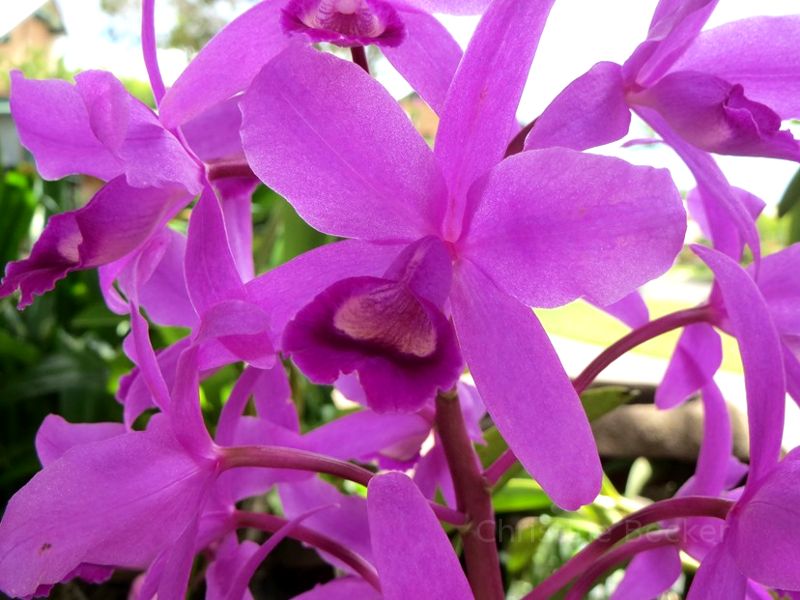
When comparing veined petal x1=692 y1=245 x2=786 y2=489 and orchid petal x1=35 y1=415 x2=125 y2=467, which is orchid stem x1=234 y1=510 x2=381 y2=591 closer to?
orchid petal x1=35 y1=415 x2=125 y2=467

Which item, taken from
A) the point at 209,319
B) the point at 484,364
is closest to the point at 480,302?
the point at 484,364

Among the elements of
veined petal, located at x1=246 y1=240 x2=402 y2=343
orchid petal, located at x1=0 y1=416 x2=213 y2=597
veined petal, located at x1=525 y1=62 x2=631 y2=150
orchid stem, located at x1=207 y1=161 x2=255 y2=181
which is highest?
veined petal, located at x1=525 y1=62 x2=631 y2=150

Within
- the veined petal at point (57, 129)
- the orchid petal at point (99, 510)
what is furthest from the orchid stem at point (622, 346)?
the veined petal at point (57, 129)

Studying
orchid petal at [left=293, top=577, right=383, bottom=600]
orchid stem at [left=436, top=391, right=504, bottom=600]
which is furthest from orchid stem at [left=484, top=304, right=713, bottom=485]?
orchid petal at [left=293, top=577, right=383, bottom=600]

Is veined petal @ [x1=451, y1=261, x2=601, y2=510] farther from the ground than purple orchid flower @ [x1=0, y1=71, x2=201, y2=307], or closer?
closer

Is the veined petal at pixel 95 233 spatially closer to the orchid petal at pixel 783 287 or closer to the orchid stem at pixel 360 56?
the orchid stem at pixel 360 56

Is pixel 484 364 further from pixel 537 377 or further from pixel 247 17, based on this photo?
pixel 247 17
